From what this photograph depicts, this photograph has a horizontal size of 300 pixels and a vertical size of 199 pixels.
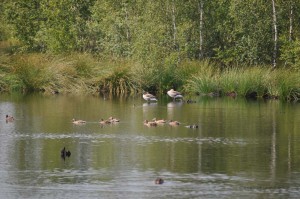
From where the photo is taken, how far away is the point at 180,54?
5109cm

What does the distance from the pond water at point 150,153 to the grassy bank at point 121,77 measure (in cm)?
766

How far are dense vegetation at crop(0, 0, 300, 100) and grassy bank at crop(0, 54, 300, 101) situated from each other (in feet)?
0.18

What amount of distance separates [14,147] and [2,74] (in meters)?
24.8

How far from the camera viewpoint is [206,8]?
53406mm

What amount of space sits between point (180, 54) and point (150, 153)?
89.7 feet

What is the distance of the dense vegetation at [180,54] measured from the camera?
46.6m

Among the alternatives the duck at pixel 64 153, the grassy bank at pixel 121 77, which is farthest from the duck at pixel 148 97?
the duck at pixel 64 153

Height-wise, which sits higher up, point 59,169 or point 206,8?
point 206,8

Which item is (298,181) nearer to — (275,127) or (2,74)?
(275,127)

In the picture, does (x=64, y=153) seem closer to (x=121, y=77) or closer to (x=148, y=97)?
(x=148, y=97)

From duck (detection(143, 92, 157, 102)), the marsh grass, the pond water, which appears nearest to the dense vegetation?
the marsh grass

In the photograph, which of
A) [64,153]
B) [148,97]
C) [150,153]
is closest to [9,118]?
[64,153]

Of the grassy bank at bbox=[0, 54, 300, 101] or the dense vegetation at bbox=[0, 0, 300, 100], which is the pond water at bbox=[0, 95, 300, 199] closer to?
the grassy bank at bbox=[0, 54, 300, 101]

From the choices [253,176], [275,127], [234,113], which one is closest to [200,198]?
[253,176]
